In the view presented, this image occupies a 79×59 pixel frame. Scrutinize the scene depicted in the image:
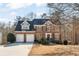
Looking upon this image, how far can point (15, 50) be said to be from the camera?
421cm

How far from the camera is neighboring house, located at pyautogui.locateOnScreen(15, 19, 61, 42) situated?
165 inches

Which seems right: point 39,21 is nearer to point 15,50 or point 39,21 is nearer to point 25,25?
point 25,25

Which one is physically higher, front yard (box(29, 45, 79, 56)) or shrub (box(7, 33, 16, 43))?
shrub (box(7, 33, 16, 43))

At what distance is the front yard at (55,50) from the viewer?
165 inches

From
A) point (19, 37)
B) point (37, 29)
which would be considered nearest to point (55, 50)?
point (37, 29)

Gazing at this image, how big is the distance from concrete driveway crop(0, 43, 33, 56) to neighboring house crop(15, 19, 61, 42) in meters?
0.07

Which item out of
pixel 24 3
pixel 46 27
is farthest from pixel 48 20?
pixel 24 3

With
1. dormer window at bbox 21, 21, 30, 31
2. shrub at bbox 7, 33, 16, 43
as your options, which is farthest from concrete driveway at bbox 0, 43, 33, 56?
dormer window at bbox 21, 21, 30, 31

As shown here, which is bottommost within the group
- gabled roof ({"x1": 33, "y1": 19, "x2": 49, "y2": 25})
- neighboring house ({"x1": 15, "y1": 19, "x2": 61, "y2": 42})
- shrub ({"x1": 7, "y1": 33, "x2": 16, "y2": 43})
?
shrub ({"x1": 7, "y1": 33, "x2": 16, "y2": 43})

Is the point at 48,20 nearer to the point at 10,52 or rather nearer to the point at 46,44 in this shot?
the point at 46,44

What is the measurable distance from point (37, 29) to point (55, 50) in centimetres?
34

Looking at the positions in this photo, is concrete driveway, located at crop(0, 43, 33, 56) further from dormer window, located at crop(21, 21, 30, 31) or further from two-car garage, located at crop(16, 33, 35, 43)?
dormer window, located at crop(21, 21, 30, 31)

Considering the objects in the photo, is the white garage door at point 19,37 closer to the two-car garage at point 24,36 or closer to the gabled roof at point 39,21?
the two-car garage at point 24,36

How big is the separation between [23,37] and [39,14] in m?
0.35
